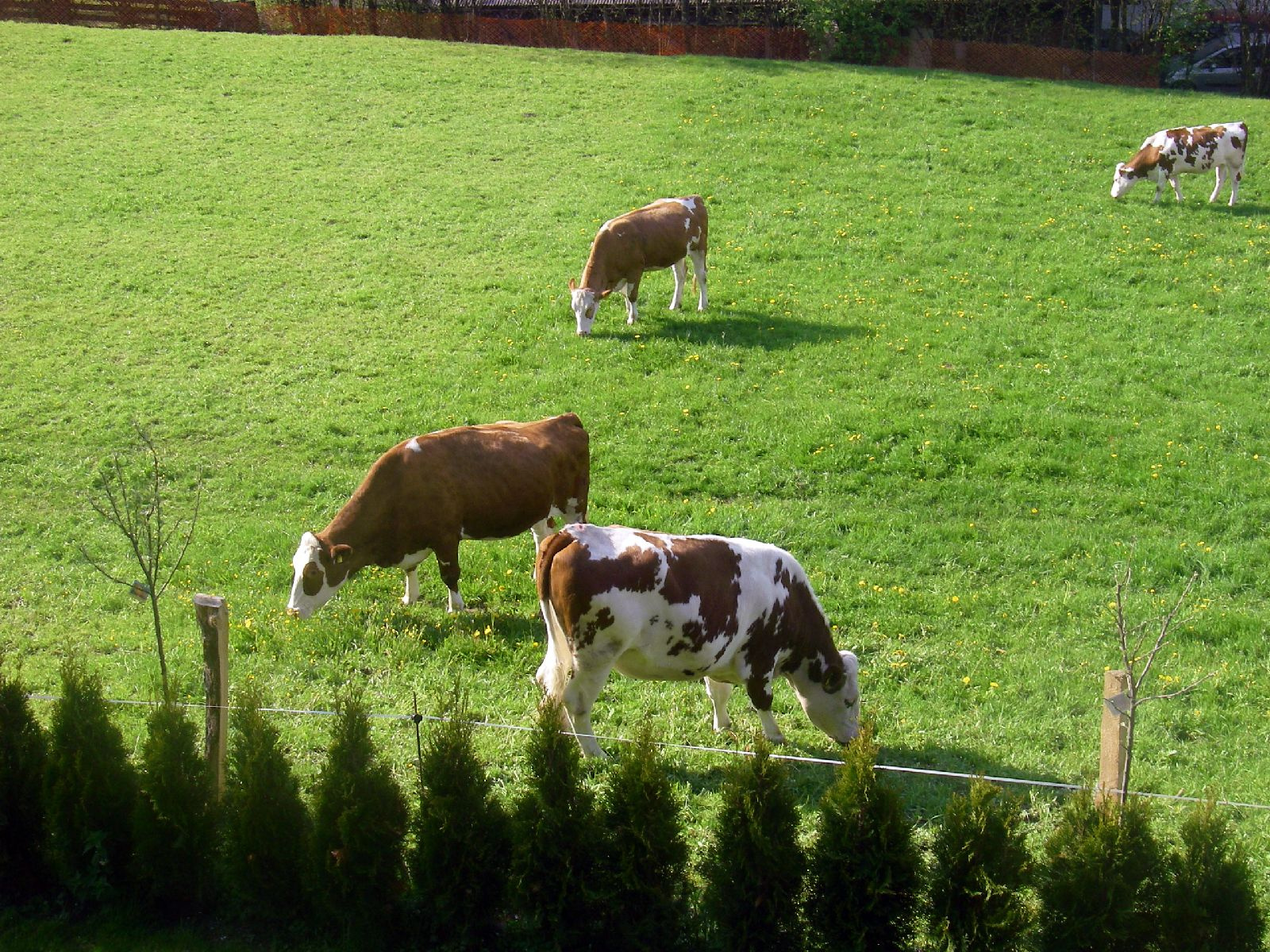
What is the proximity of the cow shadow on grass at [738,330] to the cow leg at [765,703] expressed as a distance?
952 centimetres

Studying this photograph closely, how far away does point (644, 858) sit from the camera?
6.25 meters

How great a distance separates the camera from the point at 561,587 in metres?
7.89

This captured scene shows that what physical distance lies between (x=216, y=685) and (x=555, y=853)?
90.6 inches

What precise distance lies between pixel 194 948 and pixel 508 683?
133 inches

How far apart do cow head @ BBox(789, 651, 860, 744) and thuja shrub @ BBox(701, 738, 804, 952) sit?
96.8 inches

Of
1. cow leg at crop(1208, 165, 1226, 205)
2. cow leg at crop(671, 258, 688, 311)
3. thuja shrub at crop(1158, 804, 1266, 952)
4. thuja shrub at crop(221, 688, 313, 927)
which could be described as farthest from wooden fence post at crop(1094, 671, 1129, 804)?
cow leg at crop(1208, 165, 1226, 205)

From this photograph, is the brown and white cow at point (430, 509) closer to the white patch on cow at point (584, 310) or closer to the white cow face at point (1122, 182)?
the white patch on cow at point (584, 310)

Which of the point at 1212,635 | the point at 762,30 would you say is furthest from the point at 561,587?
the point at 762,30

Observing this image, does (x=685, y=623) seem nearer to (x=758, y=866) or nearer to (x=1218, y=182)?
(x=758, y=866)

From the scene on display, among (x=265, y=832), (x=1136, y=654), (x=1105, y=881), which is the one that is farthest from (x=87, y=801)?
(x=1136, y=654)

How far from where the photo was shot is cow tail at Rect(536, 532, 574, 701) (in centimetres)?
804

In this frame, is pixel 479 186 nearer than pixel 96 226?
No

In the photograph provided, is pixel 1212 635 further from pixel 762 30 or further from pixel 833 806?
pixel 762 30

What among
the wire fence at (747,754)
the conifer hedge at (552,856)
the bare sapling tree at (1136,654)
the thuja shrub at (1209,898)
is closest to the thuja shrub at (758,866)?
the conifer hedge at (552,856)
